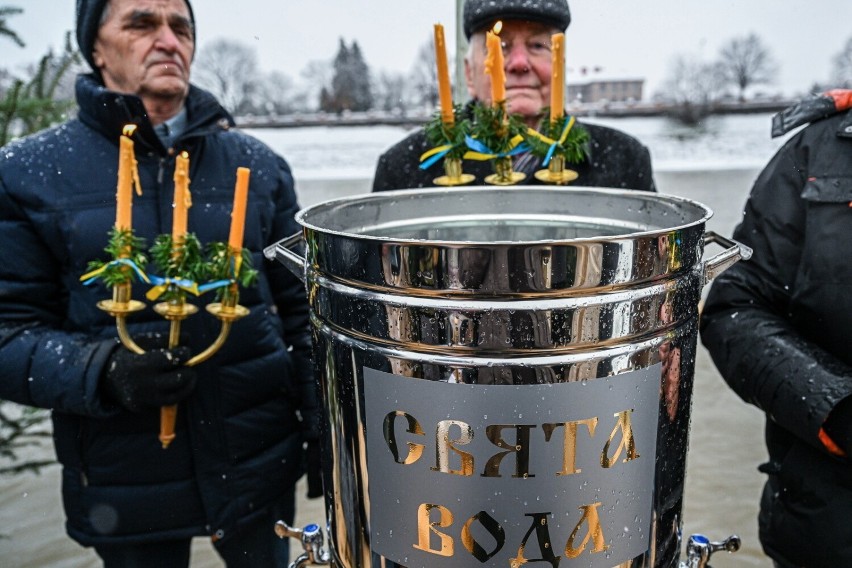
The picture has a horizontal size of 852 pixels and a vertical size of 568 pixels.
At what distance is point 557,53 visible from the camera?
1.09 meters

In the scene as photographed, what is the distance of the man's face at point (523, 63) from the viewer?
1.78 metres

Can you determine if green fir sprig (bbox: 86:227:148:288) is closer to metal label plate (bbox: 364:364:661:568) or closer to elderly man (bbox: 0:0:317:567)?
elderly man (bbox: 0:0:317:567)

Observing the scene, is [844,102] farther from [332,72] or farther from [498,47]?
[332,72]

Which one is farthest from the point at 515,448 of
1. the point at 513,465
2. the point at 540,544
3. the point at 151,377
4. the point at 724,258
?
the point at 151,377

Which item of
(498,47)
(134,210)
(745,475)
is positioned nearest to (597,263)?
(498,47)

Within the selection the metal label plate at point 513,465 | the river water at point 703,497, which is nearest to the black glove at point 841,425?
the metal label plate at point 513,465

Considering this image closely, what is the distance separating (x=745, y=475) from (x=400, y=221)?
2.69 metres

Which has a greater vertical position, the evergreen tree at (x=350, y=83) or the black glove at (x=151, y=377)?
the evergreen tree at (x=350, y=83)

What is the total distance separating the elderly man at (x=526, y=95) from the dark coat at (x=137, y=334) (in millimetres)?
418

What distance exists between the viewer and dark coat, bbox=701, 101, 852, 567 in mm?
1269

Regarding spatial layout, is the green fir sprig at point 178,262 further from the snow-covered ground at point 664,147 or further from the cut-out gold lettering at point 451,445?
the snow-covered ground at point 664,147

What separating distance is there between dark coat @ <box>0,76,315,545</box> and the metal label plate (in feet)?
2.98

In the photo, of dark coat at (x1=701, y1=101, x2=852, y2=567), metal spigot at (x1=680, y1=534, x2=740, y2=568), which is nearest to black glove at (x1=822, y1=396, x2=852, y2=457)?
dark coat at (x1=701, y1=101, x2=852, y2=567)

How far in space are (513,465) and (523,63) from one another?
1.31m
